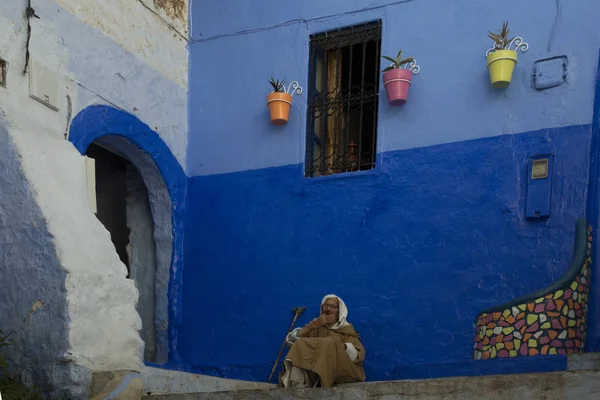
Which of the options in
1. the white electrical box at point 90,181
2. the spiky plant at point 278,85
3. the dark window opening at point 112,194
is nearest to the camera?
the white electrical box at point 90,181

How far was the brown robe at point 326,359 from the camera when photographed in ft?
17.5

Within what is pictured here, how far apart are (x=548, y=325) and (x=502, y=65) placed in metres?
1.94

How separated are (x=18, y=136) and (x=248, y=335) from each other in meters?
2.60

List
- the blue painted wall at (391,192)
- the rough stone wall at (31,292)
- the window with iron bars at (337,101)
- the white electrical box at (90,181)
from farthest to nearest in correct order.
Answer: the window with iron bars at (337,101) < the blue painted wall at (391,192) < the white electrical box at (90,181) < the rough stone wall at (31,292)

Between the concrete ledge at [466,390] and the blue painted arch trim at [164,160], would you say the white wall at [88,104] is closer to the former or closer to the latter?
the blue painted arch trim at [164,160]

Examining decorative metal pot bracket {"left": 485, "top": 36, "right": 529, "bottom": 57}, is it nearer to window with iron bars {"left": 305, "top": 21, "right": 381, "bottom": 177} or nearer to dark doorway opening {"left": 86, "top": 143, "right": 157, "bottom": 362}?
→ window with iron bars {"left": 305, "top": 21, "right": 381, "bottom": 177}

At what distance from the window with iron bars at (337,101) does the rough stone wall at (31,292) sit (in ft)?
8.55

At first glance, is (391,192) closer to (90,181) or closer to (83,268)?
(90,181)

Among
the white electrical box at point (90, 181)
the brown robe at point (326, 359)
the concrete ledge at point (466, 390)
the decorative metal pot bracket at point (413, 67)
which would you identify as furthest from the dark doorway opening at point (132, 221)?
the concrete ledge at point (466, 390)

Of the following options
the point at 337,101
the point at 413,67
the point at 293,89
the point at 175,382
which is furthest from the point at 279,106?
the point at 175,382

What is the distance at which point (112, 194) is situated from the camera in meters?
8.00

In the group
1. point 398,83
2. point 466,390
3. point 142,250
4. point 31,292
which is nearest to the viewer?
point 466,390

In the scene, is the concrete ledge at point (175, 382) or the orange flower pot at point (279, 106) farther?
the orange flower pot at point (279, 106)

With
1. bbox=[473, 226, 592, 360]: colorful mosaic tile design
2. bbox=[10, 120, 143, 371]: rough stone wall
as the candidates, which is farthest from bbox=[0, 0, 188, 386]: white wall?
bbox=[473, 226, 592, 360]: colorful mosaic tile design
